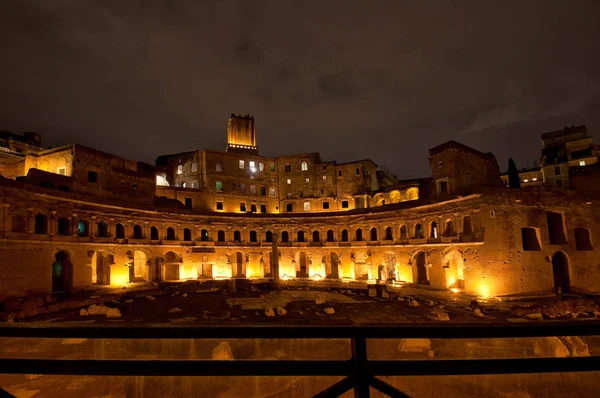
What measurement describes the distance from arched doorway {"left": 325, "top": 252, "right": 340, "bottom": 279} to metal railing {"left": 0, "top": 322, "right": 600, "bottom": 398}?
41854 mm

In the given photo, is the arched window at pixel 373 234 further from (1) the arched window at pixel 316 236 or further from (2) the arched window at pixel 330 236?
(1) the arched window at pixel 316 236

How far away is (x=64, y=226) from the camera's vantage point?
3034 cm

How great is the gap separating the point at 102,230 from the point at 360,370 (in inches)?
1503

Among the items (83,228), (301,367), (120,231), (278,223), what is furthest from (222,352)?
(278,223)

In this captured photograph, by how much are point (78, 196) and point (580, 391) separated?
35.4 m

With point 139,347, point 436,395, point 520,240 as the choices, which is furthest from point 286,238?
point 436,395

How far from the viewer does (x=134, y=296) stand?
1110 inches

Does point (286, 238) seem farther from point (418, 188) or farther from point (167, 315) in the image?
point (167, 315)

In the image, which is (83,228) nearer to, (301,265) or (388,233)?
(301,265)

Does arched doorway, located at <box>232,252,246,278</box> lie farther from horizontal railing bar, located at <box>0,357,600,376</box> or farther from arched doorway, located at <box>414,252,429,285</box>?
horizontal railing bar, located at <box>0,357,600,376</box>

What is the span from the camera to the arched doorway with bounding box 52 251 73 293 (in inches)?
1149

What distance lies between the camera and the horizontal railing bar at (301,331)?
85.6 inches

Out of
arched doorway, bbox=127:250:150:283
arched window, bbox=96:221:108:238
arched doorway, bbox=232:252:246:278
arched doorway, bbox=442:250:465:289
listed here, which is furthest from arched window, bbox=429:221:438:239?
arched window, bbox=96:221:108:238

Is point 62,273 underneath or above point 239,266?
above
